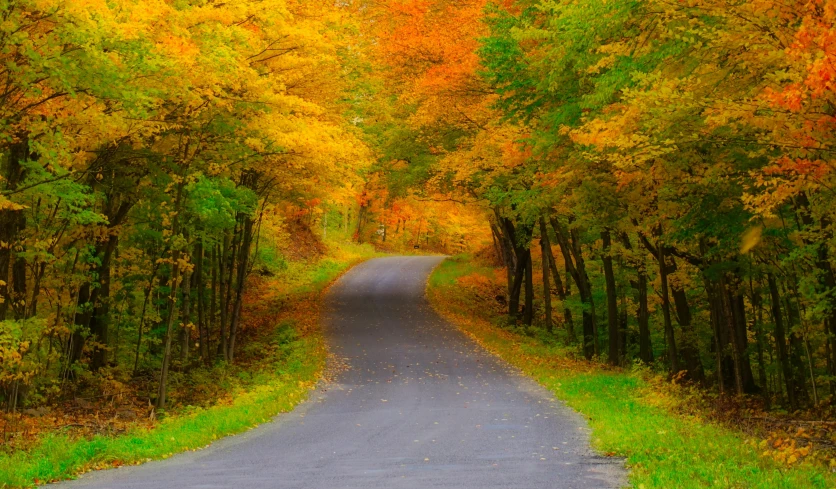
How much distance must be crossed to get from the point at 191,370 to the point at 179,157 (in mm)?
8666

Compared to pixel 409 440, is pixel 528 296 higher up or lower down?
higher up

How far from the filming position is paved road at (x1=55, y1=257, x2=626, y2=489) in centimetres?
771

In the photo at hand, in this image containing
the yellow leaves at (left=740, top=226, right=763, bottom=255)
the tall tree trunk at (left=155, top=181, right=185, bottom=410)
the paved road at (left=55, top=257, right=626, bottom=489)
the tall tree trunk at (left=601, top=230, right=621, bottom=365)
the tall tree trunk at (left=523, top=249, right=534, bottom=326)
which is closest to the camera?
the paved road at (left=55, top=257, right=626, bottom=489)

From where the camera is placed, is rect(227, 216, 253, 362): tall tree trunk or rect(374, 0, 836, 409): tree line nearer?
rect(374, 0, 836, 409): tree line

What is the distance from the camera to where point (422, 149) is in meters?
25.6

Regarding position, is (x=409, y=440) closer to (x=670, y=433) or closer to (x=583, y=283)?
(x=670, y=433)

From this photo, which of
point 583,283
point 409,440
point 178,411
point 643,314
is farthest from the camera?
point 583,283

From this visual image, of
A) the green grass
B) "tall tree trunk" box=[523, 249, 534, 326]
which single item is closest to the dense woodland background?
"tall tree trunk" box=[523, 249, 534, 326]

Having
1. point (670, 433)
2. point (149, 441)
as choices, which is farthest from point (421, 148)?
point (670, 433)

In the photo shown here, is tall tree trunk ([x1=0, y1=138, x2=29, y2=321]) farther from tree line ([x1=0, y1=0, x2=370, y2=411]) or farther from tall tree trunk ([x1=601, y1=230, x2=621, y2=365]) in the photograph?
tall tree trunk ([x1=601, y1=230, x2=621, y2=365])

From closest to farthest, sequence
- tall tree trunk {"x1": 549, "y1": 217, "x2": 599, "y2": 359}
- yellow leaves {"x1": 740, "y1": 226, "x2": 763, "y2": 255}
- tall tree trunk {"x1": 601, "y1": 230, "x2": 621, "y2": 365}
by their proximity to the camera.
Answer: yellow leaves {"x1": 740, "y1": 226, "x2": 763, "y2": 255} < tall tree trunk {"x1": 601, "y1": 230, "x2": 621, "y2": 365} < tall tree trunk {"x1": 549, "y1": 217, "x2": 599, "y2": 359}

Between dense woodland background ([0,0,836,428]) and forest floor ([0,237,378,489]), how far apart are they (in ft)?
2.87

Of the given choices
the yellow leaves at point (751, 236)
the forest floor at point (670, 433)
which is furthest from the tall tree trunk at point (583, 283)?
the yellow leaves at point (751, 236)

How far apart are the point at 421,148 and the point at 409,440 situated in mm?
16309
